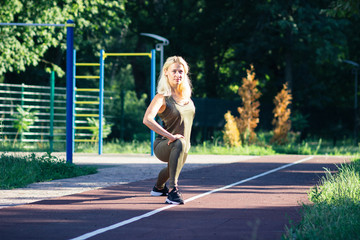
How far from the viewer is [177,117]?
330 inches

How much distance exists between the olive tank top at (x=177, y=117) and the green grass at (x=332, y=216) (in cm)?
190

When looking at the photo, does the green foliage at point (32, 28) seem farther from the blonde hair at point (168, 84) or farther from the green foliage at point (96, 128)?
the blonde hair at point (168, 84)

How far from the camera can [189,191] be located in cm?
1033

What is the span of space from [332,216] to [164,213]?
2175 mm

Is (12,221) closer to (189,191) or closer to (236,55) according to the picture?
(189,191)

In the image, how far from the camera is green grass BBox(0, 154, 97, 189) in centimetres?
1091

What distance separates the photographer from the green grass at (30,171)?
10.9 m

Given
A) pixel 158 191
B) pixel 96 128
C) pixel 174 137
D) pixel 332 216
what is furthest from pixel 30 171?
pixel 96 128

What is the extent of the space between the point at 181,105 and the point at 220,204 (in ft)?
4.92

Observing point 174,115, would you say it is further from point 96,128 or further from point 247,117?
point 96,128

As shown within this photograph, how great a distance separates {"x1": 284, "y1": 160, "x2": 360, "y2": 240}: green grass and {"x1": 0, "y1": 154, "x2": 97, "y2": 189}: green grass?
513cm

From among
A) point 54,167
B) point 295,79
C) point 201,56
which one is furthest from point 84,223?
point 201,56

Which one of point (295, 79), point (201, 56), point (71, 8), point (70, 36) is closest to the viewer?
point (70, 36)

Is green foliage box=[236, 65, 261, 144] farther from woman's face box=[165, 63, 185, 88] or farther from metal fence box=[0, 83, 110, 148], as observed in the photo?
woman's face box=[165, 63, 185, 88]
